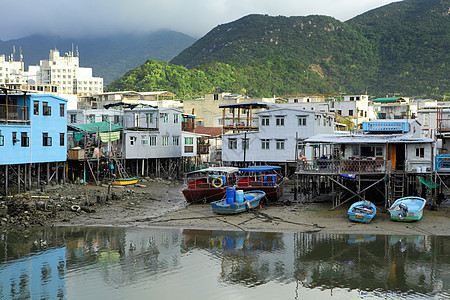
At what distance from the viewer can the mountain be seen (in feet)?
365

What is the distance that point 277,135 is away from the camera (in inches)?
2012

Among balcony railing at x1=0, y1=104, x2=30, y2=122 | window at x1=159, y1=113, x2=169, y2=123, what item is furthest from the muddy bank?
window at x1=159, y1=113, x2=169, y2=123

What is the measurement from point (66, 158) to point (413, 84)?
290ft

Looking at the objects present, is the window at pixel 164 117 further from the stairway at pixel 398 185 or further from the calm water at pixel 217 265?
the stairway at pixel 398 185

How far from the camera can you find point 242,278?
2094 cm

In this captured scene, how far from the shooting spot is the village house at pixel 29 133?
36844 millimetres

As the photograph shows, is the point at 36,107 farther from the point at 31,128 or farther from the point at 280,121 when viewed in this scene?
the point at 280,121

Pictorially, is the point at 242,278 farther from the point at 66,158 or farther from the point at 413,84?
the point at 413,84

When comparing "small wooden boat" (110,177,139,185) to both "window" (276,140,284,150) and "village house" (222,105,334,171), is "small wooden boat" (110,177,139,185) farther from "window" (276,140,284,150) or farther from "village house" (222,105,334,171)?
"window" (276,140,284,150)

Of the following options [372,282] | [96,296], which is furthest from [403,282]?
[96,296]

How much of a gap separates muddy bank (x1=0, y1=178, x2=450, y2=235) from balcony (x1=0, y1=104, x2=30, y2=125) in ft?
18.7

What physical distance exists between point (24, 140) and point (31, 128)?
1.23 metres

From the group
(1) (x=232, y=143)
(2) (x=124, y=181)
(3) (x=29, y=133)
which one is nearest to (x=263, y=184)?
(2) (x=124, y=181)

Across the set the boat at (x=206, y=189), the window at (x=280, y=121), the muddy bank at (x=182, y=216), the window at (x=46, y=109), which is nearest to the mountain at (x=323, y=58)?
the window at (x=280, y=121)
